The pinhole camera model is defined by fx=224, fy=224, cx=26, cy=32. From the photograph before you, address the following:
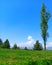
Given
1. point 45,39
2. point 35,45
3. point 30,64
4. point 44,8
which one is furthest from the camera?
point 35,45

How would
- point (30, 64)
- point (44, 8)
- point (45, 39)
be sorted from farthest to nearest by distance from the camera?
point (44, 8) → point (45, 39) → point (30, 64)

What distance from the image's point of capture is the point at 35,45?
69688mm

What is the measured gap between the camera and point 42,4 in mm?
63219

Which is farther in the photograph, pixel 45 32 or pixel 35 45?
pixel 35 45

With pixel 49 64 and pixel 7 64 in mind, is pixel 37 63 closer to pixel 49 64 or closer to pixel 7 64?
pixel 49 64

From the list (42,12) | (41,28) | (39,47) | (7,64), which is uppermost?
(42,12)

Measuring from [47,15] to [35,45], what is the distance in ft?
42.7

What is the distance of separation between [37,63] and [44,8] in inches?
1729

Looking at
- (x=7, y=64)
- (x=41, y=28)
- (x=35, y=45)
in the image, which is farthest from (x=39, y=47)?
(x=7, y=64)

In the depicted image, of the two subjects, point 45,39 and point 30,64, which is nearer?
point 30,64

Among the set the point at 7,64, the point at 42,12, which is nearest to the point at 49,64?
the point at 7,64

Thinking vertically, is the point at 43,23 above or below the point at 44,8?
below

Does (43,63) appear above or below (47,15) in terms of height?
below

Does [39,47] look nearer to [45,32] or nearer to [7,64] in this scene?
[45,32]
